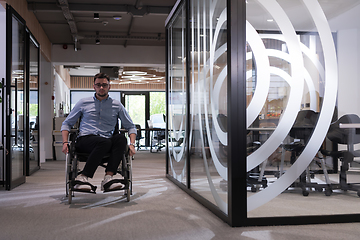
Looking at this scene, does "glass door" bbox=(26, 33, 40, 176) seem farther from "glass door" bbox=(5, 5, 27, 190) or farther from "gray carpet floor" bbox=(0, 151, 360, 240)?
"gray carpet floor" bbox=(0, 151, 360, 240)

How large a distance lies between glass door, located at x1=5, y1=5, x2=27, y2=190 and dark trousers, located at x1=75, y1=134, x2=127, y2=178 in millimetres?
1047

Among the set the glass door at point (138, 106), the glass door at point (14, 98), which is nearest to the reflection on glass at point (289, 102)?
the glass door at point (14, 98)

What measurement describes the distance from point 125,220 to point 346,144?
1.79 meters

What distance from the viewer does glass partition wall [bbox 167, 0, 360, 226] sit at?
2.83 metres

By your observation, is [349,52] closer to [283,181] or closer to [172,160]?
[283,181]

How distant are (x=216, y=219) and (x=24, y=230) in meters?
1.43

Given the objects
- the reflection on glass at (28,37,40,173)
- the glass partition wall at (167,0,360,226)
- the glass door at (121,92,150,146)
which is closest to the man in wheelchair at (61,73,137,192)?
the glass partition wall at (167,0,360,226)

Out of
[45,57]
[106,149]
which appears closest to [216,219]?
[106,149]

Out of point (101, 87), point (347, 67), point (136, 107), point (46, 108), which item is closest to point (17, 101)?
point (101, 87)

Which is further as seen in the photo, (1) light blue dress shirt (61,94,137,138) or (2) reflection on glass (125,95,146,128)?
(2) reflection on glass (125,95,146,128)

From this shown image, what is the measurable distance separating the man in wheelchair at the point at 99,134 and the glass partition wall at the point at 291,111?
1.43 metres

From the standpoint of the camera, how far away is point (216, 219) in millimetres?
3121

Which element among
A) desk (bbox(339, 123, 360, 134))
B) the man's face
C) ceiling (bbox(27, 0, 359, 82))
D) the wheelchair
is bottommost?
the wheelchair

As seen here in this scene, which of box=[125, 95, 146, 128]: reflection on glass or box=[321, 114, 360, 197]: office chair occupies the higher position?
box=[125, 95, 146, 128]: reflection on glass
